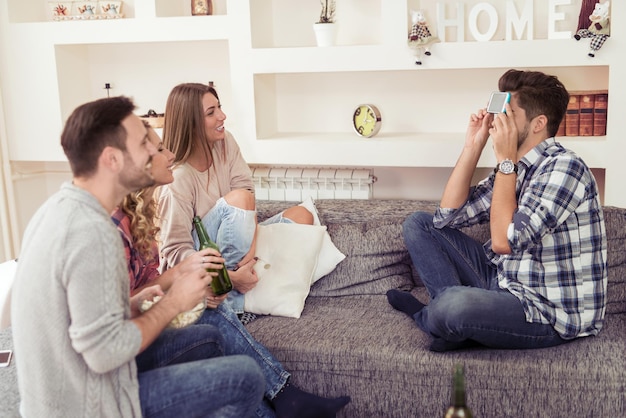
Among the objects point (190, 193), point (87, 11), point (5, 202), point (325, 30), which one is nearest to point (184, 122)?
point (190, 193)

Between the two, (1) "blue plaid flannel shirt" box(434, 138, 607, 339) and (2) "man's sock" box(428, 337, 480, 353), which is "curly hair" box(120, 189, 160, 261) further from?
(1) "blue plaid flannel shirt" box(434, 138, 607, 339)

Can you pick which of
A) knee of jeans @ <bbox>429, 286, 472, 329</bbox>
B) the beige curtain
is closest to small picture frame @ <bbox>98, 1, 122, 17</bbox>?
the beige curtain

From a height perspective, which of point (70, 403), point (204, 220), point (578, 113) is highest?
point (578, 113)

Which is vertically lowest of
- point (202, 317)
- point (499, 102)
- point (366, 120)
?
point (202, 317)

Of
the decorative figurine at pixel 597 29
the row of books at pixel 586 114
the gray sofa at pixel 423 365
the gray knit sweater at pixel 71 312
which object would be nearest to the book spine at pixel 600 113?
the row of books at pixel 586 114

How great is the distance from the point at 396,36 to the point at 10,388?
6.47ft

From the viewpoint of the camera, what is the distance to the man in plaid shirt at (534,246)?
2119 mm

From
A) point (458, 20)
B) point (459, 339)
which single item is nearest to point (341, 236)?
point (459, 339)

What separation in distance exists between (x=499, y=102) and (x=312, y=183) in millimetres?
1272

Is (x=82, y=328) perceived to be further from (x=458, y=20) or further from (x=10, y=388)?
(x=458, y=20)

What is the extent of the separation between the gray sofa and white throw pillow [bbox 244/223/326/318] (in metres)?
0.05

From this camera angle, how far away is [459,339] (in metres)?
2.17

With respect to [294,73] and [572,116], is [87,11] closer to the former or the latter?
[294,73]

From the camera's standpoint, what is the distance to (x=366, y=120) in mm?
3264
